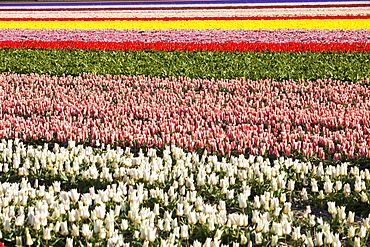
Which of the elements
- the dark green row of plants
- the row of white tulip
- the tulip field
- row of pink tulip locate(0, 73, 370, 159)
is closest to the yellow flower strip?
the tulip field

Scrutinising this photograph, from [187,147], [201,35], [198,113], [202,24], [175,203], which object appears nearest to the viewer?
[175,203]

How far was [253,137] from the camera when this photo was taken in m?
6.33

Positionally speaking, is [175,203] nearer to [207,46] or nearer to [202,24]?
[207,46]

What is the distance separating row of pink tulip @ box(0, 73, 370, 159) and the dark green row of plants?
688 mm

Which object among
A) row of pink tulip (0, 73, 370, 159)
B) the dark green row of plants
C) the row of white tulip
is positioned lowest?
the row of white tulip

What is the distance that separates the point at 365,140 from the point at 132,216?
3568mm

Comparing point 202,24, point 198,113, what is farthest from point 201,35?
point 198,113

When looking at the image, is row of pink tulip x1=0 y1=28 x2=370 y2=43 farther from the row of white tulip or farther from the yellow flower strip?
the row of white tulip

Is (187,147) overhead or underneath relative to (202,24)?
underneath

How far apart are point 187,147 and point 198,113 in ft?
5.56

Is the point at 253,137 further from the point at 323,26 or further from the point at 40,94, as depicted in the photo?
the point at 323,26

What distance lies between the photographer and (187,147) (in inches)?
244

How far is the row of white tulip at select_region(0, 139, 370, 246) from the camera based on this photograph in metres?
3.72

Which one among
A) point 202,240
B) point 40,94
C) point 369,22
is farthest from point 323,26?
point 202,240
